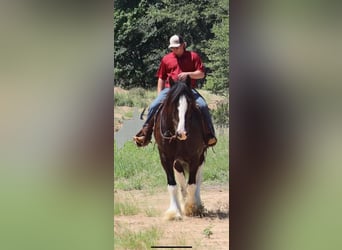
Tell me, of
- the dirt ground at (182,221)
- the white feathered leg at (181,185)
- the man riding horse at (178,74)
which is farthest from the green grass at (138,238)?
the man riding horse at (178,74)

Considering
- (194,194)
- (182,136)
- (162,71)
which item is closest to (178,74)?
(162,71)

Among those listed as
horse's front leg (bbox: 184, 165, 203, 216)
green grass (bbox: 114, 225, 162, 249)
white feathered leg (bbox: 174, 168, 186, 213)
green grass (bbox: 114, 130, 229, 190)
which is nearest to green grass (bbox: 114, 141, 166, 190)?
green grass (bbox: 114, 130, 229, 190)

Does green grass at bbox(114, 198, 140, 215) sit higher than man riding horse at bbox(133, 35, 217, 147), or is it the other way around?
man riding horse at bbox(133, 35, 217, 147)

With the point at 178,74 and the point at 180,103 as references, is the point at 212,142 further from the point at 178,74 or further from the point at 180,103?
the point at 178,74

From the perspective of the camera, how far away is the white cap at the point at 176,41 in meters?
3.72

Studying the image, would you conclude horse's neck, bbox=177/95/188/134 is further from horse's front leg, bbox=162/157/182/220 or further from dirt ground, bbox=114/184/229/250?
dirt ground, bbox=114/184/229/250

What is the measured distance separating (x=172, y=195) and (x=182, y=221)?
206mm

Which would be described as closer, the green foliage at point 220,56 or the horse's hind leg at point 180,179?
the green foliage at point 220,56

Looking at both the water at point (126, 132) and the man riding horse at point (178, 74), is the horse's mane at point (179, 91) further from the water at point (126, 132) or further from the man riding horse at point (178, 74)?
the water at point (126, 132)

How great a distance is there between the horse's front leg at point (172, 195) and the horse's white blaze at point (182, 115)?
0.79 feet

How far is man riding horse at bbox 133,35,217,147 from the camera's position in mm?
3736
